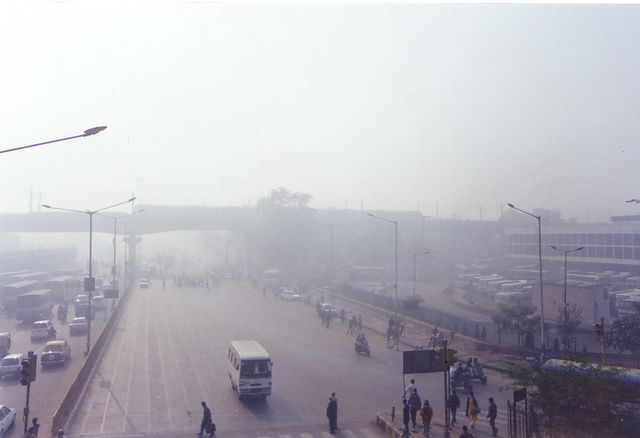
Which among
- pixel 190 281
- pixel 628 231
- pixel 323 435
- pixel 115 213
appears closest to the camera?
pixel 323 435

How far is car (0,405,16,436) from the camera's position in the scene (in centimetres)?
1148

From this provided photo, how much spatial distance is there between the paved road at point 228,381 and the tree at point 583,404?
4.14 meters

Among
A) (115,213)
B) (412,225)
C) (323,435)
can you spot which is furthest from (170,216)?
(323,435)

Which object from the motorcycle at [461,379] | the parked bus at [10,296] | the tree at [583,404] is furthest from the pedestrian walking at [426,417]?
the parked bus at [10,296]

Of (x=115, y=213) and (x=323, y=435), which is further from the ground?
(x=115, y=213)

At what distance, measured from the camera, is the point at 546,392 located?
9.50m

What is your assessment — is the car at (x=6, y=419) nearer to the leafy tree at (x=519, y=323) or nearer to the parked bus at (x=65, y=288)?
the leafy tree at (x=519, y=323)

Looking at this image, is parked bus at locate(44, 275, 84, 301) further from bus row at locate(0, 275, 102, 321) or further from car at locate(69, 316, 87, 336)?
car at locate(69, 316, 87, 336)

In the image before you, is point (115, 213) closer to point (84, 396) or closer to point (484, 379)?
point (84, 396)

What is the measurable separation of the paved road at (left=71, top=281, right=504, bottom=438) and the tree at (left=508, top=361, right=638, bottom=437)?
13.6ft

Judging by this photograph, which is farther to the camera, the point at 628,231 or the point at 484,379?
the point at 628,231

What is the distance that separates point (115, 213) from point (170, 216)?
6434 mm

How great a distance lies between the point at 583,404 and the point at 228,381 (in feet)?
36.2

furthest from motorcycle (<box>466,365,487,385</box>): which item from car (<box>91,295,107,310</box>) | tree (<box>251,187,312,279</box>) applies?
tree (<box>251,187,312,279</box>)
